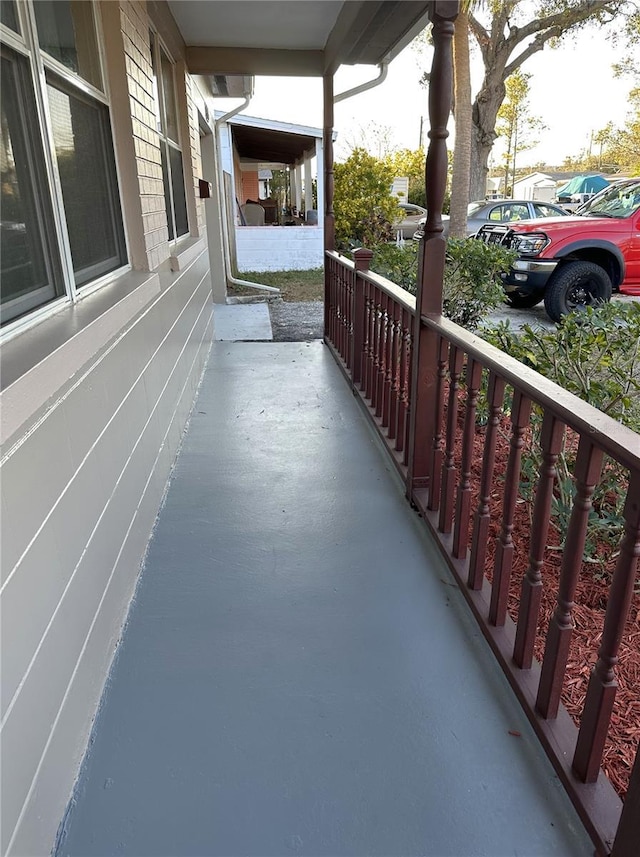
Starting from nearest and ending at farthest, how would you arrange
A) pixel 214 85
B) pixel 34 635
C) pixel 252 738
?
1. pixel 34 635
2. pixel 252 738
3. pixel 214 85

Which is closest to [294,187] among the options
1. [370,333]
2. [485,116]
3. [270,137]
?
[485,116]

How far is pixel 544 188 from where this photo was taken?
32125 millimetres

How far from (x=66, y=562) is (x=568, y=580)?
118cm

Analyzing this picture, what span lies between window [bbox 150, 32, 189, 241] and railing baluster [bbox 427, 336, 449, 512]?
6.87 ft

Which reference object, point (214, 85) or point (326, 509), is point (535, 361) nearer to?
point (326, 509)

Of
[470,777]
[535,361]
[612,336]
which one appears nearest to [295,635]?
[470,777]

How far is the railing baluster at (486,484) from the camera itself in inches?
68.6

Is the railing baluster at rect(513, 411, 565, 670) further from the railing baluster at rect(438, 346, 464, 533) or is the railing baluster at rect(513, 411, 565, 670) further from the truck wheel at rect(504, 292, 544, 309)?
the truck wheel at rect(504, 292, 544, 309)

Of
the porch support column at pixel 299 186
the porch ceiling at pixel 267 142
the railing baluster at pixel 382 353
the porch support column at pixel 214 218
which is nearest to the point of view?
the railing baluster at pixel 382 353

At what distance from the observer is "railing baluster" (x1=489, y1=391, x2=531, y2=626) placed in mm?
1605

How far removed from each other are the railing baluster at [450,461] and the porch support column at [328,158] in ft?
11.5

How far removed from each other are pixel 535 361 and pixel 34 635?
2104mm

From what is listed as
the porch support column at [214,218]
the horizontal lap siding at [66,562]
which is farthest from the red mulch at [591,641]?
the porch support column at [214,218]

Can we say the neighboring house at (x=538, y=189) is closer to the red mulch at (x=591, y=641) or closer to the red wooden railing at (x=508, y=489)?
the red wooden railing at (x=508, y=489)
